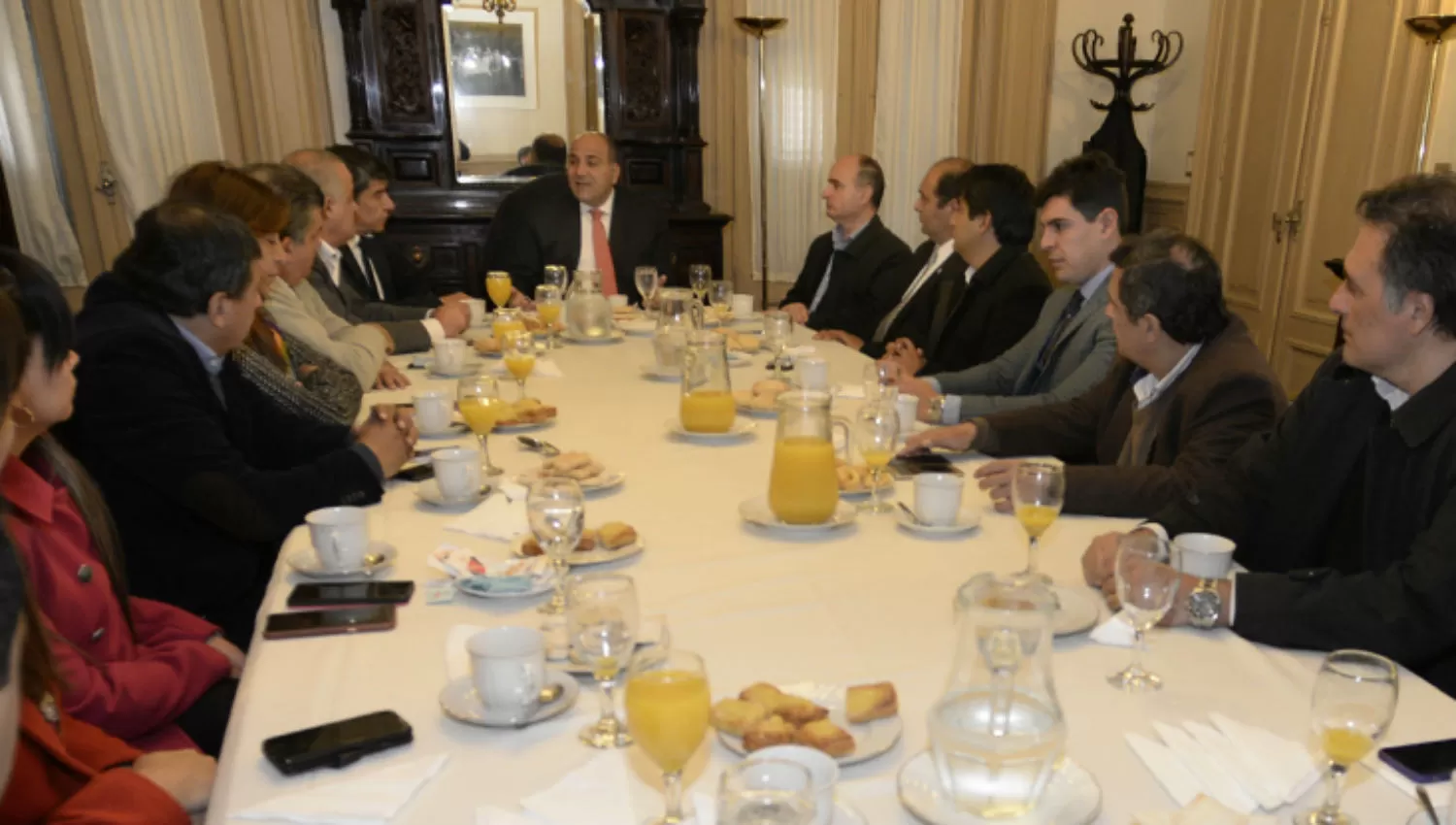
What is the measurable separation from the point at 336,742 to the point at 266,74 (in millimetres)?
5088

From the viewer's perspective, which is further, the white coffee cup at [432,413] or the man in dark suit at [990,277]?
the man in dark suit at [990,277]

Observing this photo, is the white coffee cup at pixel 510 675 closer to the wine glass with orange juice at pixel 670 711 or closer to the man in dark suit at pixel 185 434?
the wine glass with orange juice at pixel 670 711

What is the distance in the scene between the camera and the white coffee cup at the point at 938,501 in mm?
1696

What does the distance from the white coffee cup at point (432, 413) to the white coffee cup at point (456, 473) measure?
0.51m

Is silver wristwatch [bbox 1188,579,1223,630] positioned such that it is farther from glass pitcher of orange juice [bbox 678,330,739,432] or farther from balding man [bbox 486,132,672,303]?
balding man [bbox 486,132,672,303]

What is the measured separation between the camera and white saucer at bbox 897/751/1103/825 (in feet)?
3.10

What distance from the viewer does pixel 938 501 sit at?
66.8 inches

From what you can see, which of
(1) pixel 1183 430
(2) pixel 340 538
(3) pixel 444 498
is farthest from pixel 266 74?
(1) pixel 1183 430

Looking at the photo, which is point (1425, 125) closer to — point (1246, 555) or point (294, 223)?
point (1246, 555)

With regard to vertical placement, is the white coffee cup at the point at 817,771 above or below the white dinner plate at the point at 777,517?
above

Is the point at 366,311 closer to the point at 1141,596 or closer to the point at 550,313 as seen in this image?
the point at 550,313

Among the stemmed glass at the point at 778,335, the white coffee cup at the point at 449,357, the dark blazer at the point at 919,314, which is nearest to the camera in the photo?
the stemmed glass at the point at 778,335

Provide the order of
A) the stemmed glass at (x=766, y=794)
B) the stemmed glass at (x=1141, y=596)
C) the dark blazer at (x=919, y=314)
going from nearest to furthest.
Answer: the stemmed glass at (x=766, y=794) < the stemmed glass at (x=1141, y=596) < the dark blazer at (x=919, y=314)

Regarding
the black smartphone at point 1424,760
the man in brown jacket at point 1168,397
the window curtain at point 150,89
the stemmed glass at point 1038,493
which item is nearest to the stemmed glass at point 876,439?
the man in brown jacket at point 1168,397
